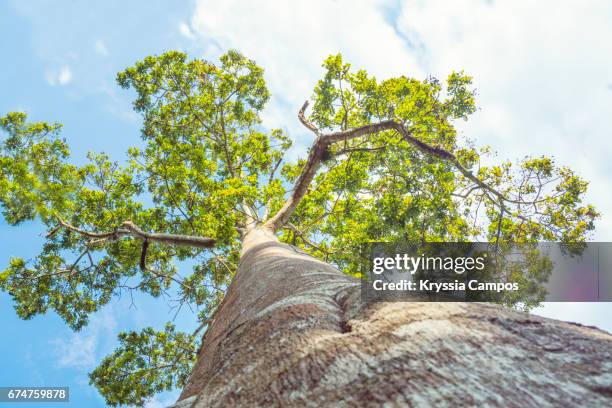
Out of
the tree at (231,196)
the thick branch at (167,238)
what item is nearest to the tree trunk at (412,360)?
the tree at (231,196)

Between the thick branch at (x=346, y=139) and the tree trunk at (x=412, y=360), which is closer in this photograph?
the tree trunk at (x=412, y=360)

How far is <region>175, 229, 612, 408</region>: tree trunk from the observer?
0.70 metres

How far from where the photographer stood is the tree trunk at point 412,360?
Answer: 2.31ft

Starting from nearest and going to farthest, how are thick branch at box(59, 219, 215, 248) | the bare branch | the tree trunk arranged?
the tree trunk < thick branch at box(59, 219, 215, 248) < the bare branch

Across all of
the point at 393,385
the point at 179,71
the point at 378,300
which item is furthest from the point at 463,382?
the point at 179,71

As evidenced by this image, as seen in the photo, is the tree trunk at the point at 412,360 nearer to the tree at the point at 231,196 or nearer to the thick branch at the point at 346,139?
the tree at the point at 231,196

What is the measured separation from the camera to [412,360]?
856 millimetres

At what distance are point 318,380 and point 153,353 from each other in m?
8.44

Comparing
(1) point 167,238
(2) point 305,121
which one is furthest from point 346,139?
(1) point 167,238

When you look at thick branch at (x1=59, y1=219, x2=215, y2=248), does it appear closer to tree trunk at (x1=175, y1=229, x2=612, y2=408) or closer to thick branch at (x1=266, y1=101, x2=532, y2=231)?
thick branch at (x1=266, y1=101, x2=532, y2=231)

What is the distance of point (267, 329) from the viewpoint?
136cm

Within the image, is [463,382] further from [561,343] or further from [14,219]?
[14,219]

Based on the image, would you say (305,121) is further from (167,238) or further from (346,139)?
(167,238)

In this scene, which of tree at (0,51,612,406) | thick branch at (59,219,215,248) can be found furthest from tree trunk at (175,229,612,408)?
thick branch at (59,219,215,248)
